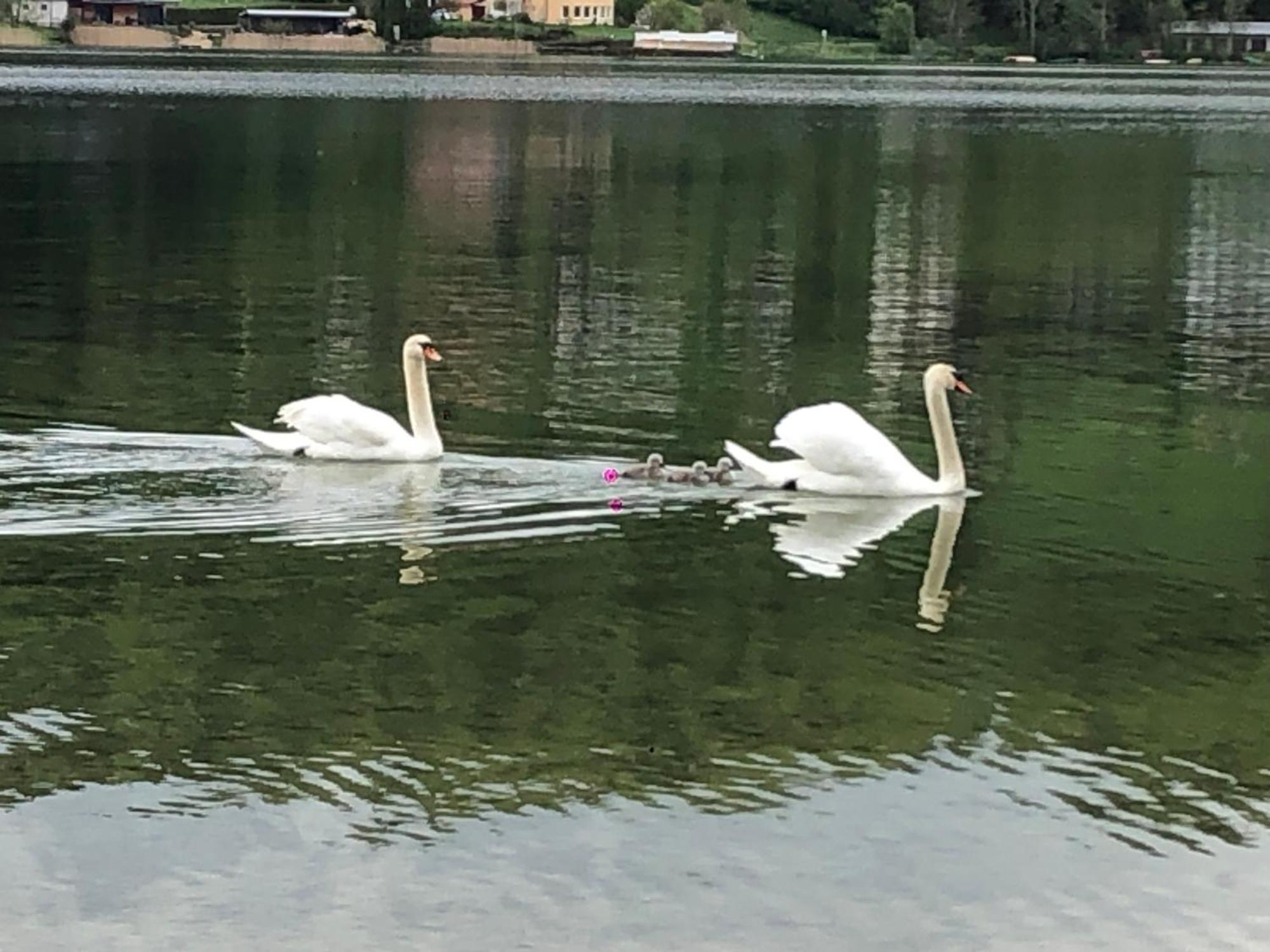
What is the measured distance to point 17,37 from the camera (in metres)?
188

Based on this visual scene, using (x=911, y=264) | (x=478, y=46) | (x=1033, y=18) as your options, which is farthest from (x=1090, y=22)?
(x=911, y=264)

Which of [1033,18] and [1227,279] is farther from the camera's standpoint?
[1033,18]

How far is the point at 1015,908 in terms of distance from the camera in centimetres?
973

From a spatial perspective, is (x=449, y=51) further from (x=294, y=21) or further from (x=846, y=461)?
(x=846, y=461)

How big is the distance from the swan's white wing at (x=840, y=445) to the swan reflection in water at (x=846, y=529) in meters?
0.21

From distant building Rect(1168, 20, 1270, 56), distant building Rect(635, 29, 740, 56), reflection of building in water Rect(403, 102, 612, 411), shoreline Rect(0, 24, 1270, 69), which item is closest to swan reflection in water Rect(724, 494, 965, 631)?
reflection of building in water Rect(403, 102, 612, 411)

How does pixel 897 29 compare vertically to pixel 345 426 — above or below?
above

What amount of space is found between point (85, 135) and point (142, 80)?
154ft

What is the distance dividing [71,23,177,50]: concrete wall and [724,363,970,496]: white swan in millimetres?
177385

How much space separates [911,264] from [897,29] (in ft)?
522

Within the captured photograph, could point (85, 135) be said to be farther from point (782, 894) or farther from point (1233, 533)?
point (782, 894)

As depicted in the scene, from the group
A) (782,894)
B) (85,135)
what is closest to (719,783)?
(782,894)

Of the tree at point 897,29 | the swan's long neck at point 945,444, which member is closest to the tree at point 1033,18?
the tree at point 897,29

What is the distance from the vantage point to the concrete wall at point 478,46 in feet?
627
